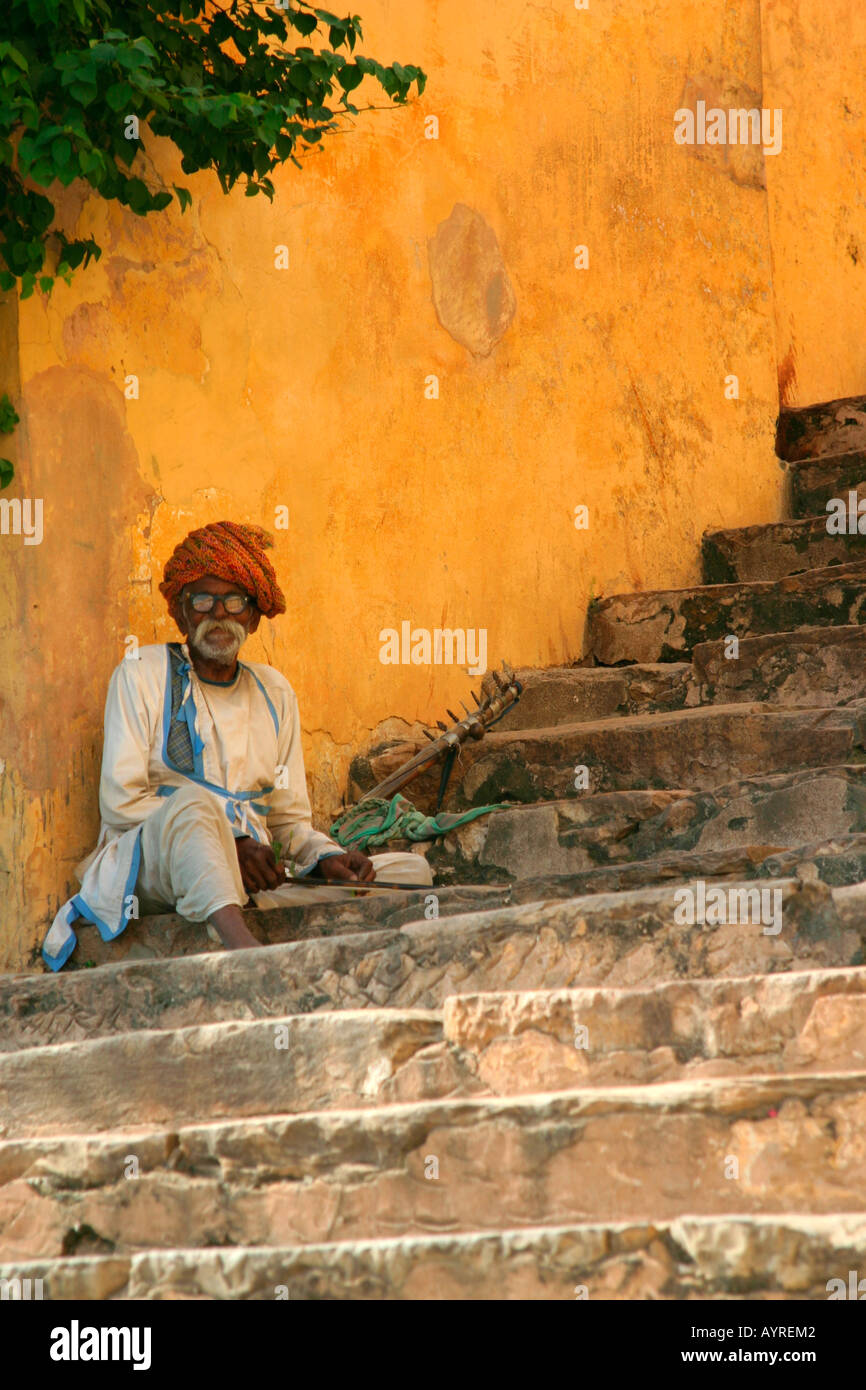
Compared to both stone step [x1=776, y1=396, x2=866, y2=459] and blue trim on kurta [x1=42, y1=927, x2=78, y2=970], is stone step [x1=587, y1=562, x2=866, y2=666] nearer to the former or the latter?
stone step [x1=776, y1=396, x2=866, y2=459]

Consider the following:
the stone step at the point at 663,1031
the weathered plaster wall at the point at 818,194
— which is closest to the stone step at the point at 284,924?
the stone step at the point at 663,1031

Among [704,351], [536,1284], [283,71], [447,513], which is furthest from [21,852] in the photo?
[704,351]

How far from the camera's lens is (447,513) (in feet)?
20.5

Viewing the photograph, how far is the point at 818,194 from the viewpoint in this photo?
27.7ft

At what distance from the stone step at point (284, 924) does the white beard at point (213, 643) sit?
2.67ft

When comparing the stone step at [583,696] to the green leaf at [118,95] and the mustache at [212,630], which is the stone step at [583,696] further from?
the green leaf at [118,95]

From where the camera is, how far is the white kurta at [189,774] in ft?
15.3

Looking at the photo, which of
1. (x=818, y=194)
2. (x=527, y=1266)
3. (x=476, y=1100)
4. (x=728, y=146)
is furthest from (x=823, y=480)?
(x=527, y=1266)

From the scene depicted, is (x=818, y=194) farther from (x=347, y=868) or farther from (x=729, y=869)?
(x=729, y=869)

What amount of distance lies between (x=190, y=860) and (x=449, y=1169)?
1.87m

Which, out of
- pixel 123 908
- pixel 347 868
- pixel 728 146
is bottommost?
pixel 123 908

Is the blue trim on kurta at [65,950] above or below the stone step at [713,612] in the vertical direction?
below

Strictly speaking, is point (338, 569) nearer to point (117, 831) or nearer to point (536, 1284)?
point (117, 831)

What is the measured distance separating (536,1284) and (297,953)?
3.98 ft
